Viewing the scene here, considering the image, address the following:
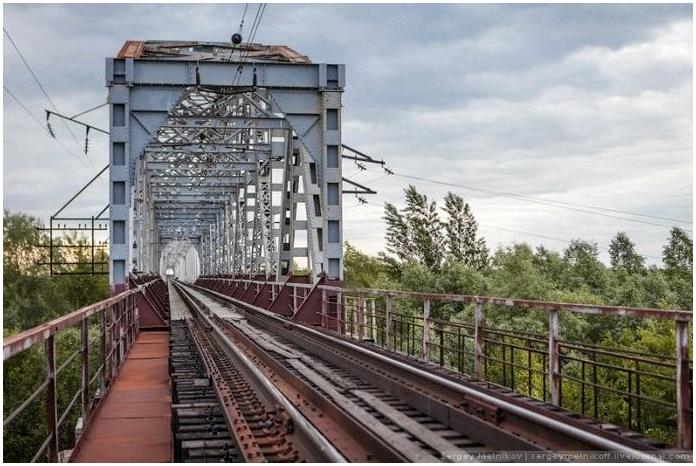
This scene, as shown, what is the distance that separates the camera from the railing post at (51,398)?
19.7ft

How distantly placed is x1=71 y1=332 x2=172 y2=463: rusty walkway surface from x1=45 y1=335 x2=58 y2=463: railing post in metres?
0.76

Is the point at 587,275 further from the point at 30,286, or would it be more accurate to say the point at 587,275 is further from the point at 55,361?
the point at 55,361

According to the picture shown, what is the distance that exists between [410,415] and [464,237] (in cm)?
8572

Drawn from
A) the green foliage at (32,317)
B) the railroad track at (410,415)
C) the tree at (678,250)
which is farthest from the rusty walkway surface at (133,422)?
the tree at (678,250)

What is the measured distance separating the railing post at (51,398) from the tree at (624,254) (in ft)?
319

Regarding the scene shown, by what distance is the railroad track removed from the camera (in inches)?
234

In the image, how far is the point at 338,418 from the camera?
7258 millimetres

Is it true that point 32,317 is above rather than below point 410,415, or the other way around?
below

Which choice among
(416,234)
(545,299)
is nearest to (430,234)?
(416,234)

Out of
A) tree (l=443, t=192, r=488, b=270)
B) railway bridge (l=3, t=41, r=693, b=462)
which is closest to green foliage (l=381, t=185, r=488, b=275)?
tree (l=443, t=192, r=488, b=270)

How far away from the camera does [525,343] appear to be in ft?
74.1

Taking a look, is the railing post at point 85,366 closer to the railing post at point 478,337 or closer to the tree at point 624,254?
the railing post at point 478,337

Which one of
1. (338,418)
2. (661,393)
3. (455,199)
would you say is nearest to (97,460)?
(338,418)

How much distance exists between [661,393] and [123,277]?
23.7m
